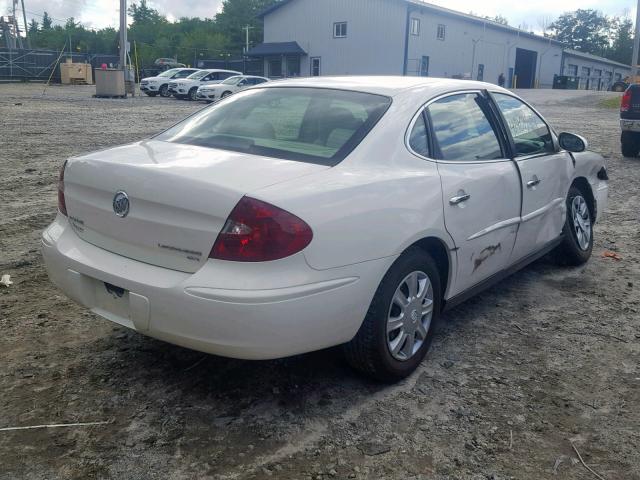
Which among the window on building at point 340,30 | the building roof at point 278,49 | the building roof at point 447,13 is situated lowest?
the building roof at point 278,49

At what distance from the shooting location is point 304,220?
2719 mm

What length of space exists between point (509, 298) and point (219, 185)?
273cm

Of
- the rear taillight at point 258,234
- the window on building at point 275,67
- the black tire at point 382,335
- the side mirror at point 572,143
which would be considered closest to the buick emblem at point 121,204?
the rear taillight at point 258,234

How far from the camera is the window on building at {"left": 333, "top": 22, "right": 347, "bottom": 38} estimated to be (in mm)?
45719

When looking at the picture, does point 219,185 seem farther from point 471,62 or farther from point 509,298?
point 471,62

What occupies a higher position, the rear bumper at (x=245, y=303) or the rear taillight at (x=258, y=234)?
the rear taillight at (x=258, y=234)

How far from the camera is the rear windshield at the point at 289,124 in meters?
3.29

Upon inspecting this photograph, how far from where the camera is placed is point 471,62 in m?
50.2

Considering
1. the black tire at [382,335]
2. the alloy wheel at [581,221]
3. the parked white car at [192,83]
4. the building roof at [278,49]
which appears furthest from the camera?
the building roof at [278,49]

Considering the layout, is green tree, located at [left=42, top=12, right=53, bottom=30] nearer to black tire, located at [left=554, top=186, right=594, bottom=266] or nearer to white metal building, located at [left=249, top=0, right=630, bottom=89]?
white metal building, located at [left=249, top=0, right=630, bottom=89]

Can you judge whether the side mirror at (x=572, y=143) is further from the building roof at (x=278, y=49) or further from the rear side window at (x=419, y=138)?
the building roof at (x=278, y=49)

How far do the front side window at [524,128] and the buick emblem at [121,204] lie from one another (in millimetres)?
2596

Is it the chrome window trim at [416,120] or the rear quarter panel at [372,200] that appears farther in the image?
the chrome window trim at [416,120]

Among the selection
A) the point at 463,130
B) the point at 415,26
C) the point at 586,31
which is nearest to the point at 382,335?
the point at 463,130
